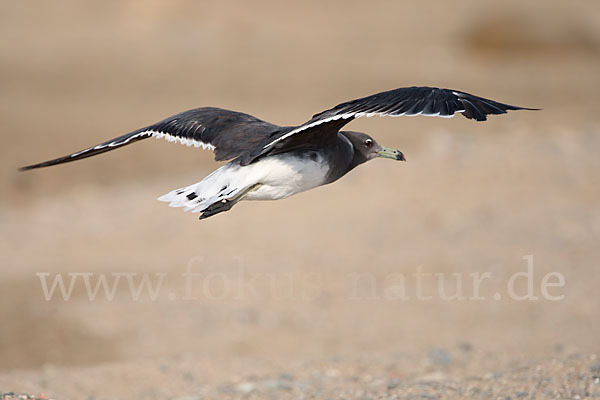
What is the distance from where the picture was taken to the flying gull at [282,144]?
5848 mm

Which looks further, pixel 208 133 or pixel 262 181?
pixel 208 133

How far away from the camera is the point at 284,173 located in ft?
21.5

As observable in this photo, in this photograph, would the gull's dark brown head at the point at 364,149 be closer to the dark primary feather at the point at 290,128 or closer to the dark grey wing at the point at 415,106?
the dark primary feather at the point at 290,128

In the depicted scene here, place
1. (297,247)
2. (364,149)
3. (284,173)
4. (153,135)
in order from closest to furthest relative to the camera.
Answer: (284,173), (153,135), (364,149), (297,247)

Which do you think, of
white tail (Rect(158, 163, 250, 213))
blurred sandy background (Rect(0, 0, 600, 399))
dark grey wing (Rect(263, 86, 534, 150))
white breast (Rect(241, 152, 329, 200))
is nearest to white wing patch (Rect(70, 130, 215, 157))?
white tail (Rect(158, 163, 250, 213))

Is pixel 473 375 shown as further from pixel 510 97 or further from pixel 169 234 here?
pixel 510 97

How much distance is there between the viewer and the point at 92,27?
96.3 ft


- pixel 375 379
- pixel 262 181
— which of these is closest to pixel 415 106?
pixel 262 181

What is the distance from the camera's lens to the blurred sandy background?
8.30 meters

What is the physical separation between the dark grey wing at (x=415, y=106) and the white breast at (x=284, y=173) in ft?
1.58

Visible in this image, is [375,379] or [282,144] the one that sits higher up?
[282,144]

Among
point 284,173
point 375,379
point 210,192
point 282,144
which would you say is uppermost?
point 282,144

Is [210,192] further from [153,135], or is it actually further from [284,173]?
[153,135]

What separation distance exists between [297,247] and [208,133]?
18.5ft
